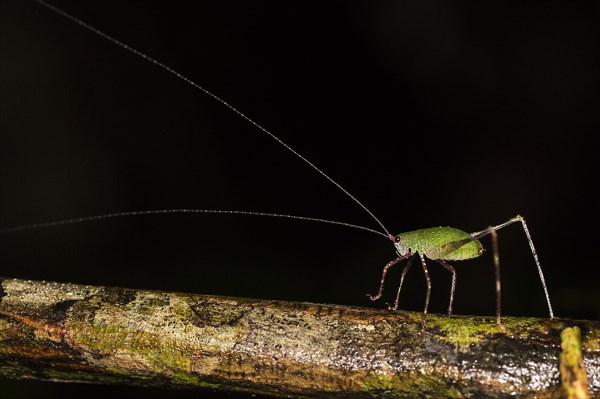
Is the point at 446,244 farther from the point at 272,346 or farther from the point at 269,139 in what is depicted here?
the point at 269,139

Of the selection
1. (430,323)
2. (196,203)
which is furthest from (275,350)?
(196,203)

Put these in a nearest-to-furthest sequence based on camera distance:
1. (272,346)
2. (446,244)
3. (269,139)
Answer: (272,346), (446,244), (269,139)

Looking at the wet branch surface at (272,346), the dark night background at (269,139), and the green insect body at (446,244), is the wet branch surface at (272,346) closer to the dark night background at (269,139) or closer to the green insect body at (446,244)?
the green insect body at (446,244)

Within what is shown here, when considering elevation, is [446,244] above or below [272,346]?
above

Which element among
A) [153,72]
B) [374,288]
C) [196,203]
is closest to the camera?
[374,288]

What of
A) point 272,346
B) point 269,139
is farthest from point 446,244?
point 269,139

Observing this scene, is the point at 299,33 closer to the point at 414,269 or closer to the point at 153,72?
the point at 153,72
